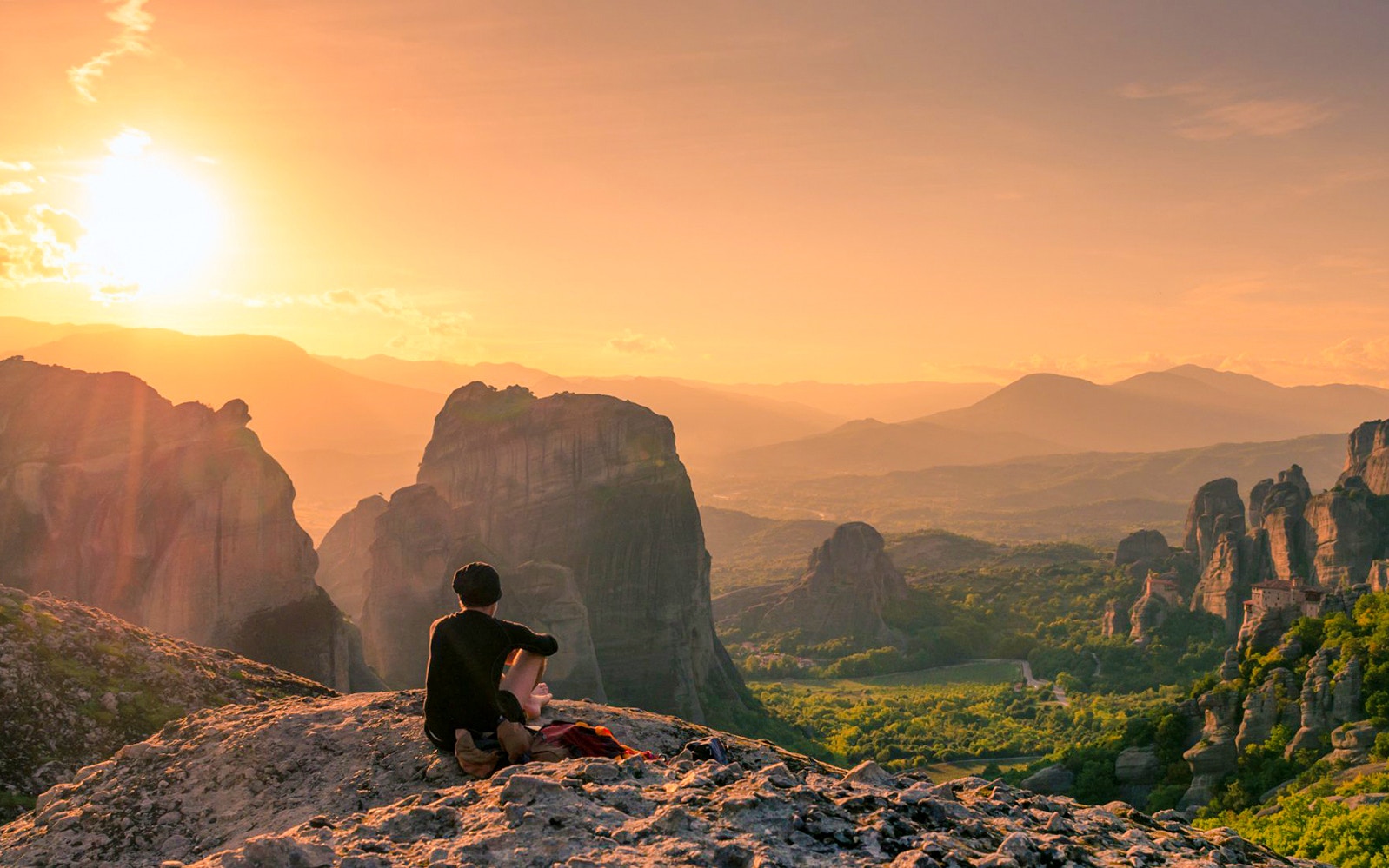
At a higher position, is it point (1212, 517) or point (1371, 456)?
point (1371, 456)


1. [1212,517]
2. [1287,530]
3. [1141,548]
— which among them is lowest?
[1141,548]

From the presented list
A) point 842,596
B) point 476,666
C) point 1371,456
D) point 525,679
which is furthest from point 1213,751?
point 842,596

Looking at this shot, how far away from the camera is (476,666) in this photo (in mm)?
9992

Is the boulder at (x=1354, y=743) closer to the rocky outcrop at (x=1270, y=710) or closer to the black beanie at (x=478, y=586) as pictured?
the rocky outcrop at (x=1270, y=710)

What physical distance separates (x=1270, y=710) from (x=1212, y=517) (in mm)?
80454

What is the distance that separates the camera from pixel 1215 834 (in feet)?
33.7

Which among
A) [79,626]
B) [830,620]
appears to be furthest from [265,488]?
[830,620]

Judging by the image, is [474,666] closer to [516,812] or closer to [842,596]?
[516,812]

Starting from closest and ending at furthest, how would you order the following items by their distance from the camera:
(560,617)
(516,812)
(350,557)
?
(516,812) → (560,617) → (350,557)

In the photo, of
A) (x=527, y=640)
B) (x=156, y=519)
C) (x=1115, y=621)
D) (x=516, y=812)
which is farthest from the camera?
(x=1115, y=621)

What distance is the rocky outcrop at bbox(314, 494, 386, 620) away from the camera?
78812 millimetres

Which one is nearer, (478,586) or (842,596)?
(478,586)

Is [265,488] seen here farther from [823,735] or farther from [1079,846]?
[823,735]

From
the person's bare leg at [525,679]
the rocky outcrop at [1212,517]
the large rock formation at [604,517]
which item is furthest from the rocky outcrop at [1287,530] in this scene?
the person's bare leg at [525,679]
